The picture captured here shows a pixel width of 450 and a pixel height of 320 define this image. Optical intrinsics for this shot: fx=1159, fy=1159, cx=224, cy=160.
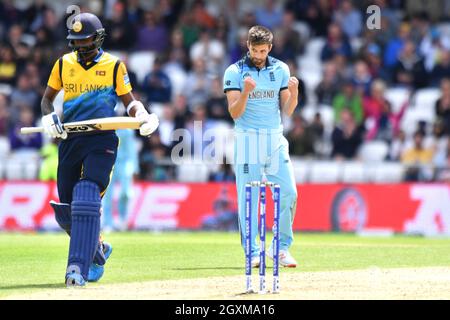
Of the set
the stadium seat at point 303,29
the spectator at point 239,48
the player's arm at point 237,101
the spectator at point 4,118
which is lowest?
the spectator at point 4,118

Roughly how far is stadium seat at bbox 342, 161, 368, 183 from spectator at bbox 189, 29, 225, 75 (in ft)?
13.9

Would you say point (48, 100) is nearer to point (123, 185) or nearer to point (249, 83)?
point (249, 83)

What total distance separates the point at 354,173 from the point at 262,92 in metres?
9.72

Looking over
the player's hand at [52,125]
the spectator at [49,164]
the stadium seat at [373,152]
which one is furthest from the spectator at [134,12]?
the player's hand at [52,125]

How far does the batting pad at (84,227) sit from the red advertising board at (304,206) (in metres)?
10.9

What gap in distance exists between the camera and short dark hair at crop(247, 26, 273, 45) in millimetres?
11867

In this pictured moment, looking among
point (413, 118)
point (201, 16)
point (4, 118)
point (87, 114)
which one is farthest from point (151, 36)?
point (87, 114)

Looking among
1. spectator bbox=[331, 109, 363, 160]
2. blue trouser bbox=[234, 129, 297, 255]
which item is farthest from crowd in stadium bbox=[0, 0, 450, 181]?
blue trouser bbox=[234, 129, 297, 255]

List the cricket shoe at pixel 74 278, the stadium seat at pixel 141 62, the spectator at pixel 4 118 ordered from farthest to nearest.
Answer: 1. the stadium seat at pixel 141 62
2. the spectator at pixel 4 118
3. the cricket shoe at pixel 74 278

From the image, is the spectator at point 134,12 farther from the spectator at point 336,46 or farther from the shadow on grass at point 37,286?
the shadow on grass at point 37,286

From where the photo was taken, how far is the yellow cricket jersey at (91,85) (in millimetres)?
10773

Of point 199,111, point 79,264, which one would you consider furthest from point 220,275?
point 199,111

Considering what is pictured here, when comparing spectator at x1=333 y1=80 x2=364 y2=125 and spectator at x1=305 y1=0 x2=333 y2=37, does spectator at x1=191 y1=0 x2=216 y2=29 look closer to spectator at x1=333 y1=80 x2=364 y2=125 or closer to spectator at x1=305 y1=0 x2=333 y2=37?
spectator at x1=305 y1=0 x2=333 y2=37

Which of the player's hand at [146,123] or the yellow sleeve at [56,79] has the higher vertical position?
the yellow sleeve at [56,79]
